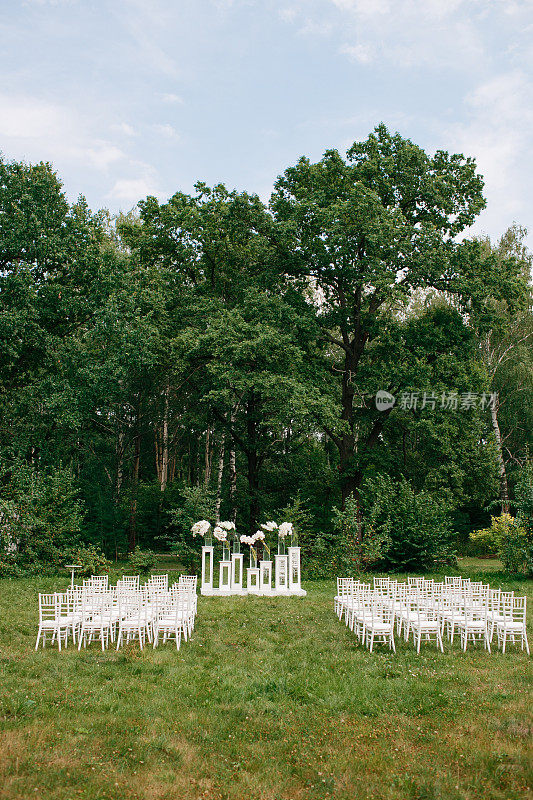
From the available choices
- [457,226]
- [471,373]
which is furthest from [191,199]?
[471,373]

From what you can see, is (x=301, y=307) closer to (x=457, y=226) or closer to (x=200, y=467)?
(x=457, y=226)

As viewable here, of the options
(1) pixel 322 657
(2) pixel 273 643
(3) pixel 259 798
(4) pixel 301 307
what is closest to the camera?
(3) pixel 259 798

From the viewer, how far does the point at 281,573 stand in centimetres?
1705

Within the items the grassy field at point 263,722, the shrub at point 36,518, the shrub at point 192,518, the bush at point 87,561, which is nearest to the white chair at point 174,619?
the grassy field at point 263,722

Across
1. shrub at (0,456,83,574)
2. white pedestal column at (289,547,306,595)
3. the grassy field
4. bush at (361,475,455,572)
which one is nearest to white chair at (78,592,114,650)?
the grassy field

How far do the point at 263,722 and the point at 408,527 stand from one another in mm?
14393

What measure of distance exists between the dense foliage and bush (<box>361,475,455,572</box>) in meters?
0.08

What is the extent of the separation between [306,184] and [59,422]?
12.2 meters

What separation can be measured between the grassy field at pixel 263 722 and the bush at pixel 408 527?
10287 millimetres

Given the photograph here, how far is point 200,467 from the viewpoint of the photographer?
36531mm

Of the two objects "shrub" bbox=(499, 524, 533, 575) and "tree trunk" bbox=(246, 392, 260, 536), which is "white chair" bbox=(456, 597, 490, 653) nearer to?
"shrub" bbox=(499, 524, 533, 575)

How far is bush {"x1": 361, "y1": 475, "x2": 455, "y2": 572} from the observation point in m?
20.1

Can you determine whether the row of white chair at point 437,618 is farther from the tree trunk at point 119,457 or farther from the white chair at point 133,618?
the tree trunk at point 119,457

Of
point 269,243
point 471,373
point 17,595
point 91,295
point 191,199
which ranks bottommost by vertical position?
point 17,595
